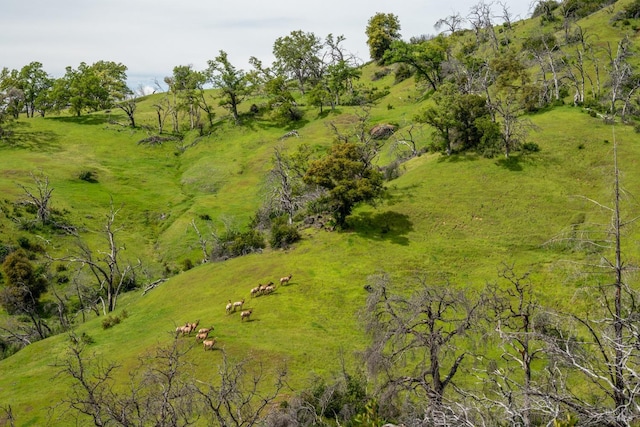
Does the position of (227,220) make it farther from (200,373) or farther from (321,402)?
(321,402)

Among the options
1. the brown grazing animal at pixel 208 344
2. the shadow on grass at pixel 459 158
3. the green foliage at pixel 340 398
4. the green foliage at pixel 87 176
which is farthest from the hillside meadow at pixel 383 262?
the green foliage at pixel 87 176

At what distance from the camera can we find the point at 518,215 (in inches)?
1781

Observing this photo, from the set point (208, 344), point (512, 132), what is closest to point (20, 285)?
point (208, 344)

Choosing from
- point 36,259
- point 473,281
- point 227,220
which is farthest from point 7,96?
point 473,281

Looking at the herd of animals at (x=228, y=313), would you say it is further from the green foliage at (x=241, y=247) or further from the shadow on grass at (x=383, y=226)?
the shadow on grass at (x=383, y=226)

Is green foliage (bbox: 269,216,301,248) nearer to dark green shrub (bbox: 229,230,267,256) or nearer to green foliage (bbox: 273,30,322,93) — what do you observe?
dark green shrub (bbox: 229,230,267,256)

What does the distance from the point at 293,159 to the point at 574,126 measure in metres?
33.6

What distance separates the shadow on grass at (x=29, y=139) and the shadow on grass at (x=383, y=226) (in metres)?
74.5

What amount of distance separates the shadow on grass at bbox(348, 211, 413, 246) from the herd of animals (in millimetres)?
10029

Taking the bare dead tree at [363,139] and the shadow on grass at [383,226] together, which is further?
the bare dead tree at [363,139]

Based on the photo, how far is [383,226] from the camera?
4675 cm

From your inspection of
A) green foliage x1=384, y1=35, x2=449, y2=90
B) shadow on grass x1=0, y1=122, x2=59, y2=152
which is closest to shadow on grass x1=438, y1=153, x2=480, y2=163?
green foliage x1=384, y1=35, x2=449, y2=90

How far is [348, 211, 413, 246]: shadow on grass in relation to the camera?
45156 millimetres

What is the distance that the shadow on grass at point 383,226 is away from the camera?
45.2m
